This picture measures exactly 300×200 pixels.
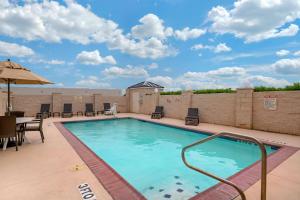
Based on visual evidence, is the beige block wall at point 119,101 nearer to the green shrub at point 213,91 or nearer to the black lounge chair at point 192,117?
the green shrub at point 213,91

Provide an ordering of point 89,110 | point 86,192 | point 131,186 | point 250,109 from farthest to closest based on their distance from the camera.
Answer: point 89,110
point 250,109
point 131,186
point 86,192

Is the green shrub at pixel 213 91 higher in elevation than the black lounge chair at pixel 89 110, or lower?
higher

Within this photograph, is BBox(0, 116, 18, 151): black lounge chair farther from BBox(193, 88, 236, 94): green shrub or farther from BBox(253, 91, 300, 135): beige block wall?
BBox(193, 88, 236, 94): green shrub

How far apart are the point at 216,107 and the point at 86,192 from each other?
9.26 meters

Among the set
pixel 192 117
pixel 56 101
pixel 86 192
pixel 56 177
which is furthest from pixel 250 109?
pixel 56 101

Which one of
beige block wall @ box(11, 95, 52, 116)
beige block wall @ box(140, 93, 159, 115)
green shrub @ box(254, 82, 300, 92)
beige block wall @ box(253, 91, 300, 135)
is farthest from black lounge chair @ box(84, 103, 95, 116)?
green shrub @ box(254, 82, 300, 92)

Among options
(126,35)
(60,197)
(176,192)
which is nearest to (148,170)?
(176,192)

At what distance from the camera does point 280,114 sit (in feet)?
26.6

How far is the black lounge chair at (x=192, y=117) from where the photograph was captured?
1020 centimetres

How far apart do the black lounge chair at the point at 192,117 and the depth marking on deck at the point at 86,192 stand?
25.8 ft

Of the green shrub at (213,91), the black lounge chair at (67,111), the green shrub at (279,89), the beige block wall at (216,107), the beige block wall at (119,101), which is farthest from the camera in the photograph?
the beige block wall at (119,101)

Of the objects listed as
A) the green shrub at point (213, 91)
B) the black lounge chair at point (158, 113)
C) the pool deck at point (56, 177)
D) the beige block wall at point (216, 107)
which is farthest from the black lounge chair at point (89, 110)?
the pool deck at point (56, 177)

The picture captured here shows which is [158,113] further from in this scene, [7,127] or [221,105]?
[7,127]

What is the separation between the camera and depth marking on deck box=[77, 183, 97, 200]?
282 centimetres
